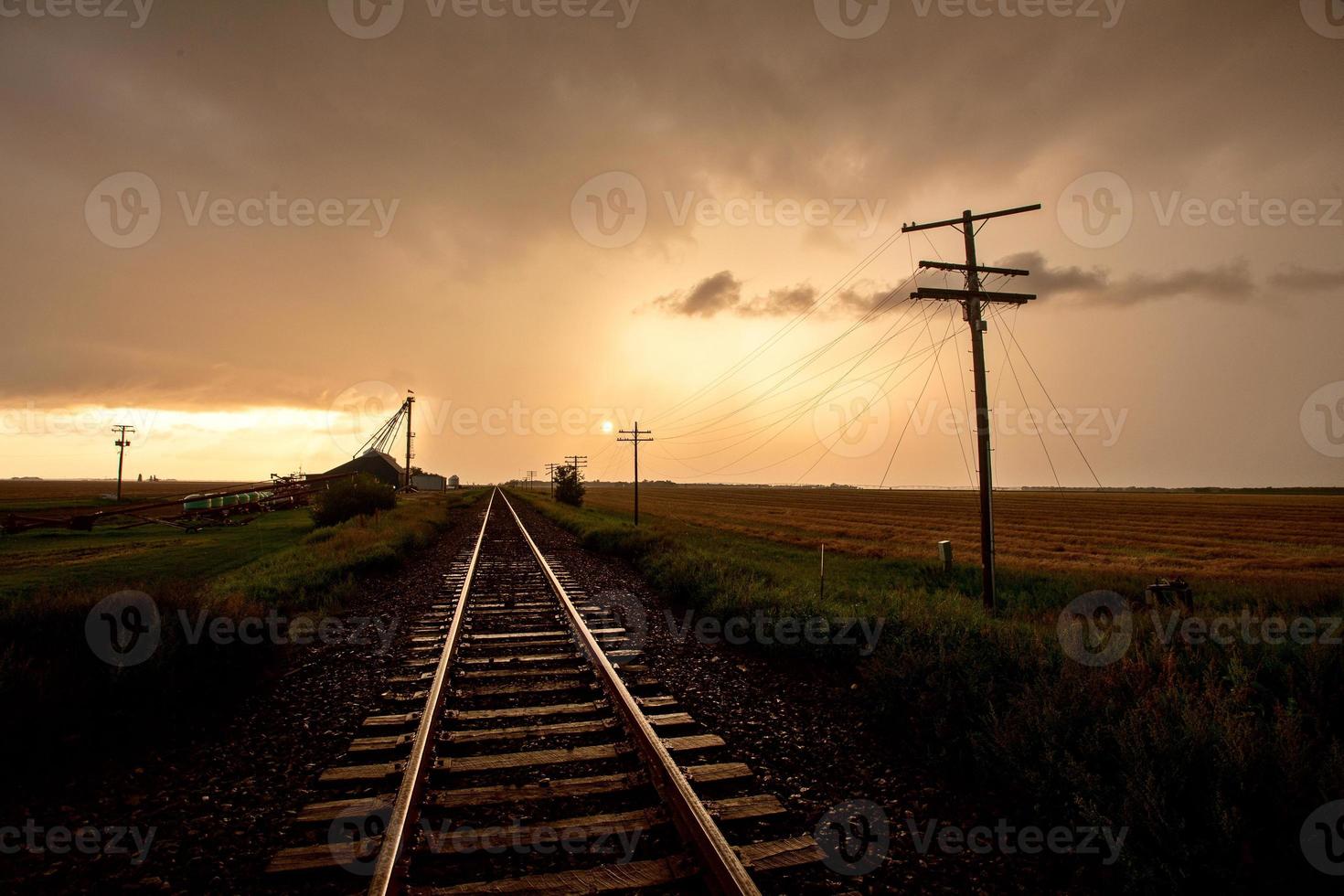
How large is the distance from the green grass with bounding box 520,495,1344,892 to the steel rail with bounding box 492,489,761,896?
2.35 metres

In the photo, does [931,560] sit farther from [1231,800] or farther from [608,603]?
[1231,800]

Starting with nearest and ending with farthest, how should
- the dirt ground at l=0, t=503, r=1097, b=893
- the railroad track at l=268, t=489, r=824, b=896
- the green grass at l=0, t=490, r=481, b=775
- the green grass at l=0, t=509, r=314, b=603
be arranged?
the railroad track at l=268, t=489, r=824, b=896 → the dirt ground at l=0, t=503, r=1097, b=893 → the green grass at l=0, t=490, r=481, b=775 → the green grass at l=0, t=509, r=314, b=603

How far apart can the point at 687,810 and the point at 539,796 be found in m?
1.15

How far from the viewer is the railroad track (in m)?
3.30

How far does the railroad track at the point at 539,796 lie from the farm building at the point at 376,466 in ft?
190

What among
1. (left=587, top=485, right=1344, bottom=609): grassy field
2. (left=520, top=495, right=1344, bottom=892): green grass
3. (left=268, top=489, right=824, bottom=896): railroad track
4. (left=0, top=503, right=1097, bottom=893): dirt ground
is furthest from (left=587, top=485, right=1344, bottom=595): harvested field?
(left=268, top=489, right=824, bottom=896): railroad track

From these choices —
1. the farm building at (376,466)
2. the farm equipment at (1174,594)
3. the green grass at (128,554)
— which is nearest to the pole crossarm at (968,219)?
the farm equipment at (1174,594)

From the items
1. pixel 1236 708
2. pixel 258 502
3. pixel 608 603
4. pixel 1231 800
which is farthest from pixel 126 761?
pixel 258 502

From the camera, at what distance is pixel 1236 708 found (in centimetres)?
454

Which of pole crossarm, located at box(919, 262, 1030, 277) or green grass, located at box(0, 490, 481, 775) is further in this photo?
pole crossarm, located at box(919, 262, 1030, 277)

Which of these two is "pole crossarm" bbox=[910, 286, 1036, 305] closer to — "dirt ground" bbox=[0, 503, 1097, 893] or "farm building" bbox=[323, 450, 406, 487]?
"dirt ground" bbox=[0, 503, 1097, 893]

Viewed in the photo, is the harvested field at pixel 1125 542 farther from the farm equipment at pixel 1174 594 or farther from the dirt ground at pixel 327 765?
the dirt ground at pixel 327 765

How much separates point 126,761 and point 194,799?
44.1 inches

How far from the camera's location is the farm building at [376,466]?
59.3m
